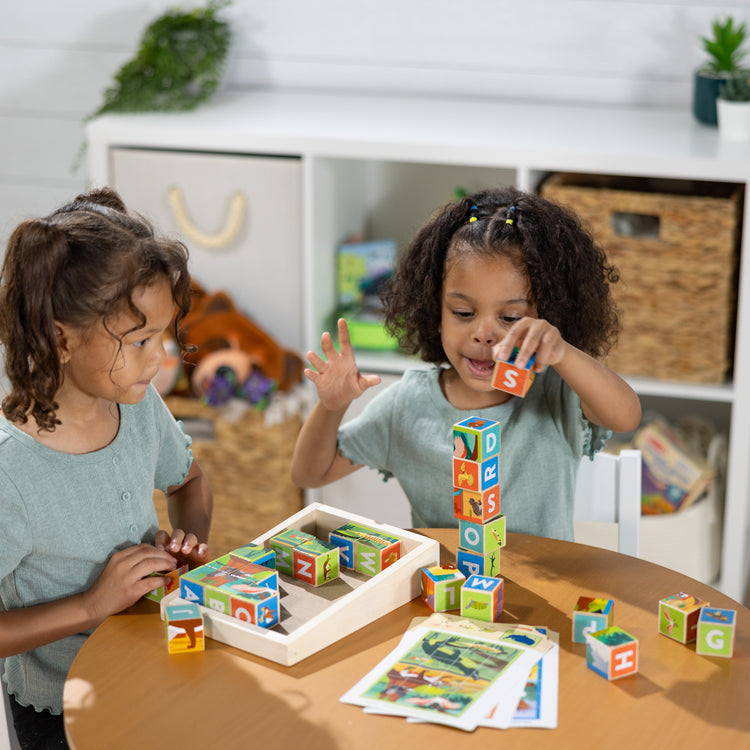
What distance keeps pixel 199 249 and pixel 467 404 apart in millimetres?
1147

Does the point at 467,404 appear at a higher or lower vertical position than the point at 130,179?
lower

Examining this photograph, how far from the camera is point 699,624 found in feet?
3.84

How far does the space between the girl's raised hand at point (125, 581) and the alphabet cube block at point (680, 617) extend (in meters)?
0.58

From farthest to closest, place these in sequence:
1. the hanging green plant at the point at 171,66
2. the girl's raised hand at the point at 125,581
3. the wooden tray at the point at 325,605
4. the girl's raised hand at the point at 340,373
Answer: the hanging green plant at the point at 171,66 → the girl's raised hand at the point at 340,373 → the girl's raised hand at the point at 125,581 → the wooden tray at the point at 325,605

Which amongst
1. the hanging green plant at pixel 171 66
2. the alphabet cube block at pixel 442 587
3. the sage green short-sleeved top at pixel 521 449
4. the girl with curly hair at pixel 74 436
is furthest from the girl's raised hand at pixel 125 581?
the hanging green plant at pixel 171 66

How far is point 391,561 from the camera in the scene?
1.31 metres

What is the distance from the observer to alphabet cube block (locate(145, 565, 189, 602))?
128 cm

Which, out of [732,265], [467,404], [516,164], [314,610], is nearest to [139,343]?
[314,610]

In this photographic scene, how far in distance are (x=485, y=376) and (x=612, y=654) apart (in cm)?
52

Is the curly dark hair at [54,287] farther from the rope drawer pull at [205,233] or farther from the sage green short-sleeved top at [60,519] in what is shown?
the rope drawer pull at [205,233]

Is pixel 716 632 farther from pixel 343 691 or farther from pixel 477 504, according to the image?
pixel 343 691

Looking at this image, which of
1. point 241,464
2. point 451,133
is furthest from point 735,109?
point 241,464

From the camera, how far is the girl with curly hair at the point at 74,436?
4.08 ft

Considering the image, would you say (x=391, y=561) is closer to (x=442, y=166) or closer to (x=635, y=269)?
(x=635, y=269)
